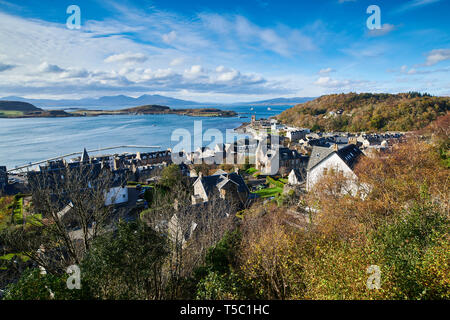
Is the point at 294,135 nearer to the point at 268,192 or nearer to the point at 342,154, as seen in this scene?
the point at 268,192

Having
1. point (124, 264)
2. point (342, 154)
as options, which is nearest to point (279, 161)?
point (342, 154)

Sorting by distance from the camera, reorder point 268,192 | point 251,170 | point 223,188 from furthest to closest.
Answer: point 251,170, point 268,192, point 223,188

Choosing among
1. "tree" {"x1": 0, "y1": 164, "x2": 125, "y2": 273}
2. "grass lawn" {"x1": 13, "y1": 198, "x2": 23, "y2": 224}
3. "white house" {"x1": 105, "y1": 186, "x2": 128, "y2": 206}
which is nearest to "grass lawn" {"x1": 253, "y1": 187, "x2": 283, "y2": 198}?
"white house" {"x1": 105, "y1": 186, "x2": 128, "y2": 206}

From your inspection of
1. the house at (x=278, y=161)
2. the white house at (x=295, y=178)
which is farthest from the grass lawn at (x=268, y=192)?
the house at (x=278, y=161)

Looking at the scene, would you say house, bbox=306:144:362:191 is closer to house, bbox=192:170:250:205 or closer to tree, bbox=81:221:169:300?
house, bbox=192:170:250:205

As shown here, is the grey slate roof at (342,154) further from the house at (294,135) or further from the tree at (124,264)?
the house at (294,135)
